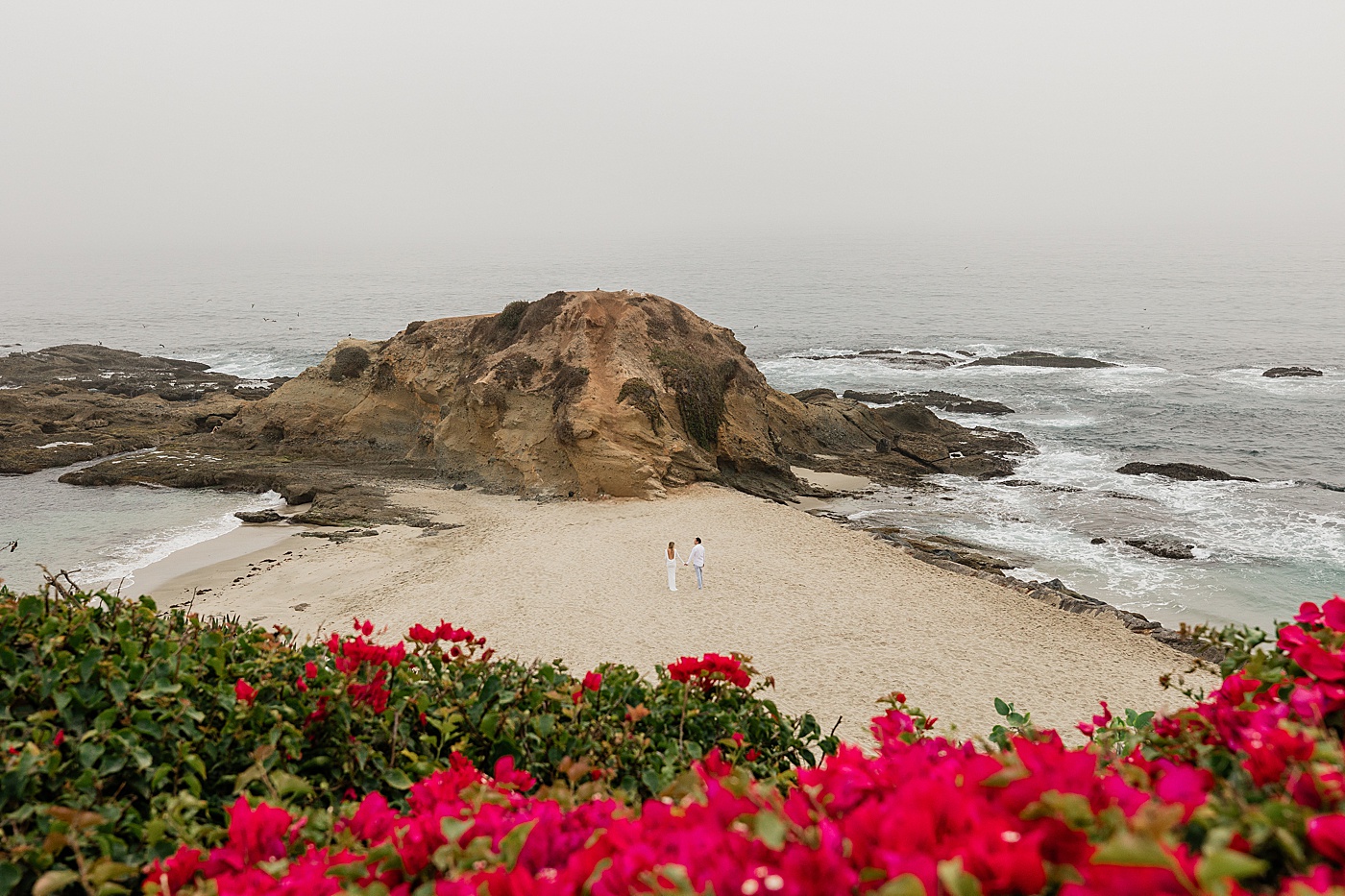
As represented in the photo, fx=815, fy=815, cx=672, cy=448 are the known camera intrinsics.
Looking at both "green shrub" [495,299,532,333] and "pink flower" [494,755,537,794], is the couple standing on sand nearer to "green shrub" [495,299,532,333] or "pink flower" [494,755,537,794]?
"pink flower" [494,755,537,794]

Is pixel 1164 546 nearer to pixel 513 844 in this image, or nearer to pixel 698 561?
pixel 698 561

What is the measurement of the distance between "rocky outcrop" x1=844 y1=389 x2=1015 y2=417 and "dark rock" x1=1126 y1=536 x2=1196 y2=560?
15.3 meters

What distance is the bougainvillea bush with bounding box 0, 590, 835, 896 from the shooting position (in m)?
2.87

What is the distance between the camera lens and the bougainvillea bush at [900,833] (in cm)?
147

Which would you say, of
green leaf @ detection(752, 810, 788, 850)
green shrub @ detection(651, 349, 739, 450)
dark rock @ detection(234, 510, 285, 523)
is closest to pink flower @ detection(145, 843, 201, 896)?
green leaf @ detection(752, 810, 788, 850)

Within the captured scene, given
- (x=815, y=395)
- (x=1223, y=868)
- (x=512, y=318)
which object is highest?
(x=512, y=318)

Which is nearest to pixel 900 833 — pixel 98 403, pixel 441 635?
pixel 441 635

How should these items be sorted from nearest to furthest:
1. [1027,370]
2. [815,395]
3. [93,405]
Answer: [93,405] → [815,395] → [1027,370]

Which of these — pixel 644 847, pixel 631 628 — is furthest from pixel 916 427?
pixel 644 847

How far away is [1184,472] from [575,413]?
20.4 meters

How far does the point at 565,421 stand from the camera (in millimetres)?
23047

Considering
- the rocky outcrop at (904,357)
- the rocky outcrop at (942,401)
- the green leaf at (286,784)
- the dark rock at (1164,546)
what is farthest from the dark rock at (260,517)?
the rocky outcrop at (904,357)

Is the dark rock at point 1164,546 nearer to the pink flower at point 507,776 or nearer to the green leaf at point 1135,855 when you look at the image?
the pink flower at point 507,776

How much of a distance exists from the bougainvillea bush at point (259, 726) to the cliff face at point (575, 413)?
58.8 ft
